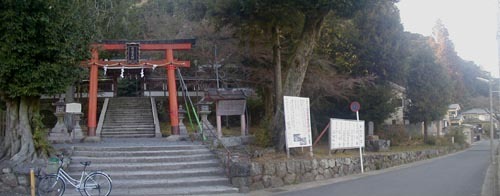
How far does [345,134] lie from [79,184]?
10616mm

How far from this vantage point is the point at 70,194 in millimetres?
10484

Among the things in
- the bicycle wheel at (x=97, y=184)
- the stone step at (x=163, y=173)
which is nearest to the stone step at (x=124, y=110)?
the stone step at (x=163, y=173)

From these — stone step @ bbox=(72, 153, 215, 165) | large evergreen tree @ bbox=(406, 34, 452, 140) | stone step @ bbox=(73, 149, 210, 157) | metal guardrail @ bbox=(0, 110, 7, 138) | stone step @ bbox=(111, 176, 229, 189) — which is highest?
large evergreen tree @ bbox=(406, 34, 452, 140)

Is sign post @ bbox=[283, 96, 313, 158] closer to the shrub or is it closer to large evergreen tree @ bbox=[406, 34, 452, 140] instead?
the shrub

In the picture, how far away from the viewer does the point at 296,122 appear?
14742 mm

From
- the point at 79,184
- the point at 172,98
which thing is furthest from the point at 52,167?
the point at 172,98

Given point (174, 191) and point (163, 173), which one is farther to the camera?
point (163, 173)

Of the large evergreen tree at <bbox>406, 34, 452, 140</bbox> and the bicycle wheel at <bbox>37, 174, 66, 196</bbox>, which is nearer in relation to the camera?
the bicycle wheel at <bbox>37, 174, 66, 196</bbox>

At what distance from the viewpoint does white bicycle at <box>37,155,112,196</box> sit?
32.5ft

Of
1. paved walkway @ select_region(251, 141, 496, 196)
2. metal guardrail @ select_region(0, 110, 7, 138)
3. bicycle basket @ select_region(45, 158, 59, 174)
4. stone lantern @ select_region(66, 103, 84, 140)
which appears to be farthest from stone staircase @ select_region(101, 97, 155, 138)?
bicycle basket @ select_region(45, 158, 59, 174)

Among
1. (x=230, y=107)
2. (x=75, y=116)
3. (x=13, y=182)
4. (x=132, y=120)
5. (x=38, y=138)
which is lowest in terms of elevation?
(x=13, y=182)

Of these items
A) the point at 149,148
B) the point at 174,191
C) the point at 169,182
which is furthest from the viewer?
the point at 149,148

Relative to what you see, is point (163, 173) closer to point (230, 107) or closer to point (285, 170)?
point (285, 170)

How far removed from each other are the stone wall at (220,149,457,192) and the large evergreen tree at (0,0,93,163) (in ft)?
15.9
